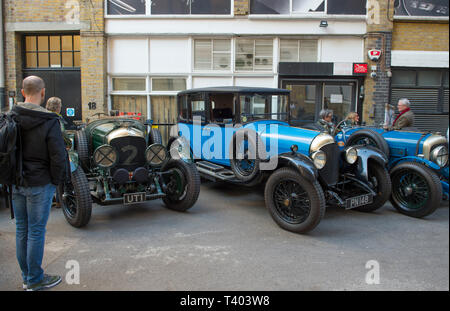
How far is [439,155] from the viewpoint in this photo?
568 cm

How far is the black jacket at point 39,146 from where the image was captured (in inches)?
118

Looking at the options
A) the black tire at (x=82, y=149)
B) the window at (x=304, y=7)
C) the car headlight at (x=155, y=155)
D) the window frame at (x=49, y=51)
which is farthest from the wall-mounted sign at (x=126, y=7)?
the car headlight at (x=155, y=155)

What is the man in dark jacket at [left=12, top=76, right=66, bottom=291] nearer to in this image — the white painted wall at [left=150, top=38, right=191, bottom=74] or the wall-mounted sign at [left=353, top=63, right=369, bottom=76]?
the white painted wall at [left=150, top=38, right=191, bottom=74]

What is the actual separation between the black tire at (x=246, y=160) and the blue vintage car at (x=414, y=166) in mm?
1409

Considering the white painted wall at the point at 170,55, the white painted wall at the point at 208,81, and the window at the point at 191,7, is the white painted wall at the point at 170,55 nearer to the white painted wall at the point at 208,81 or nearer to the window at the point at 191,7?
the white painted wall at the point at 208,81

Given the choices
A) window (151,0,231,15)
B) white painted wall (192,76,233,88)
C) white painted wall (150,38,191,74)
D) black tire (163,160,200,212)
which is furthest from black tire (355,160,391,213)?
window (151,0,231,15)

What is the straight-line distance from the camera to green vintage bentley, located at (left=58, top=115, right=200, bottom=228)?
4.83 metres

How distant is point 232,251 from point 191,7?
8.21 meters

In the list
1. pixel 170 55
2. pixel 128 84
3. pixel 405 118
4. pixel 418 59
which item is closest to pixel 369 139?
pixel 405 118

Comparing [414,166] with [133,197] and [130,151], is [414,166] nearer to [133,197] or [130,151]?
[133,197]

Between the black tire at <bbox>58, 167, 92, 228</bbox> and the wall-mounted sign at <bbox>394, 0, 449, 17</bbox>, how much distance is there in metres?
9.53

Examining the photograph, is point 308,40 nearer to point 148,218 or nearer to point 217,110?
point 217,110

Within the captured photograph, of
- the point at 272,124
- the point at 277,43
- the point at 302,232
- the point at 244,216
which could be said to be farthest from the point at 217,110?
the point at 277,43

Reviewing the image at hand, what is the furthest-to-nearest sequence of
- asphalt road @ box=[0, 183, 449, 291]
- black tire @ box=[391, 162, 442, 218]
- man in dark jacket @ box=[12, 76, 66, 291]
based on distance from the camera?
black tire @ box=[391, 162, 442, 218] → asphalt road @ box=[0, 183, 449, 291] → man in dark jacket @ box=[12, 76, 66, 291]
